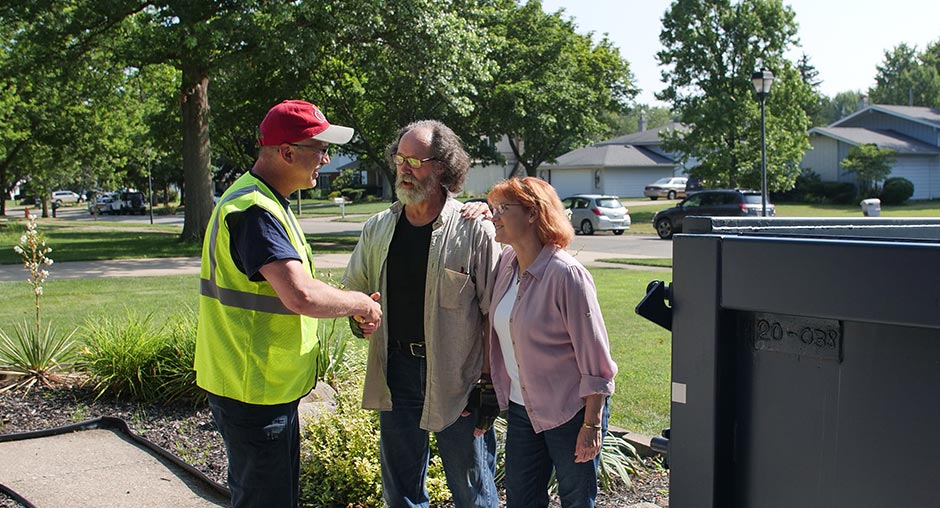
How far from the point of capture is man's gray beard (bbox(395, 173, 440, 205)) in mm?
3723

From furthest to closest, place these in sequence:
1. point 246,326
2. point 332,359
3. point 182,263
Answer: point 182,263 → point 332,359 → point 246,326

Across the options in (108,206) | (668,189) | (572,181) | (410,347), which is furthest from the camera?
(572,181)

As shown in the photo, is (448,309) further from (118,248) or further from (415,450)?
(118,248)

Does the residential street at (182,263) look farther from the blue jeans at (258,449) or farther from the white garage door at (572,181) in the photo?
the white garage door at (572,181)

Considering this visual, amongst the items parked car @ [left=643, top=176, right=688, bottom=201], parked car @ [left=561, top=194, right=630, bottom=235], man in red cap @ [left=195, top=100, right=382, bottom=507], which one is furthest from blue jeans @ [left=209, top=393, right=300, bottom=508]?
parked car @ [left=643, top=176, right=688, bottom=201]

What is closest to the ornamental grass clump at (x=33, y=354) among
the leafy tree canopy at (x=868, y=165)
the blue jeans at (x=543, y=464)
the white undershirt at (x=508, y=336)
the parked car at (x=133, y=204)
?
the white undershirt at (x=508, y=336)

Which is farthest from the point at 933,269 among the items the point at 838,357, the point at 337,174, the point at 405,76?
the point at 337,174

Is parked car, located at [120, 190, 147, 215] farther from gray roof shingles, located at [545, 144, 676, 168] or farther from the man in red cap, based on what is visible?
the man in red cap

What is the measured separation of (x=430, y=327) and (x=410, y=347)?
6.8 inches

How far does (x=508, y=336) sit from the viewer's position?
141 inches

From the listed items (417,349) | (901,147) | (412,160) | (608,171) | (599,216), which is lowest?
(417,349)

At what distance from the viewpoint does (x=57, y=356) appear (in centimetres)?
698

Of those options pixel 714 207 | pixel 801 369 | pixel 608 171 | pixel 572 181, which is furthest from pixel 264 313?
pixel 572 181

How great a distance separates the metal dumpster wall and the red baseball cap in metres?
1.90
